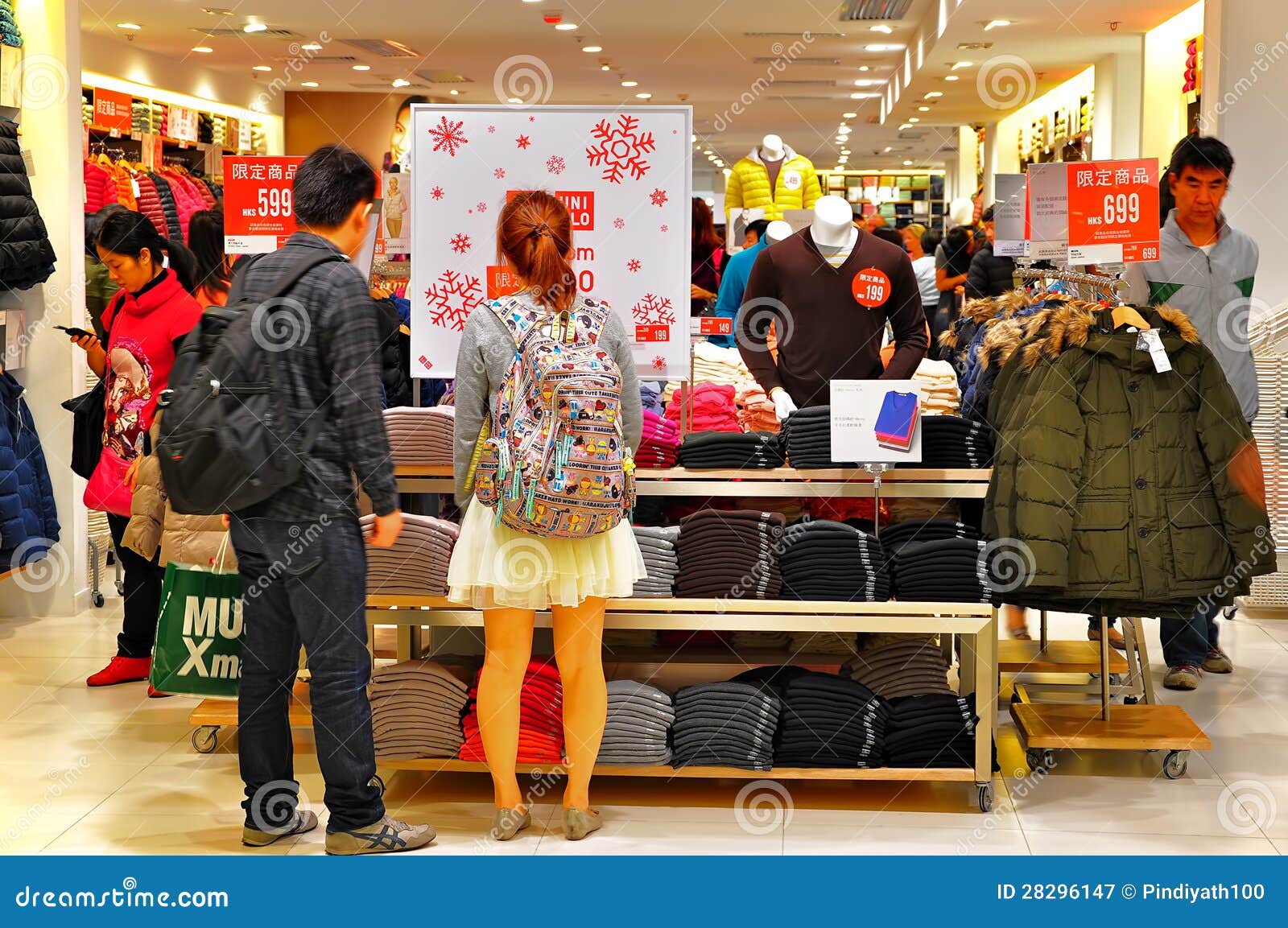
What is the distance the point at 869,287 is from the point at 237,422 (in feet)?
6.54

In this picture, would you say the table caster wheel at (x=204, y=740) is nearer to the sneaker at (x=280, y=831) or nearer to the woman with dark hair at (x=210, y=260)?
the sneaker at (x=280, y=831)

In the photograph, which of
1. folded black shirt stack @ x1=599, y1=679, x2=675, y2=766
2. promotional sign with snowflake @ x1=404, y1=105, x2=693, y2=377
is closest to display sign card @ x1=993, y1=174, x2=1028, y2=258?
promotional sign with snowflake @ x1=404, y1=105, x2=693, y2=377

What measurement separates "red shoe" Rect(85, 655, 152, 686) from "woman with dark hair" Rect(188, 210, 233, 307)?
134 centimetres

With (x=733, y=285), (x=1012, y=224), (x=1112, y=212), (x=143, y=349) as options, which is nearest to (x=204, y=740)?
(x=143, y=349)

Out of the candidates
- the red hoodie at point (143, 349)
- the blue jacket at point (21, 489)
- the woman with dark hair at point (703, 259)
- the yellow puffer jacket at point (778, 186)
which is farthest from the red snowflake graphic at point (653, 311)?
the yellow puffer jacket at point (778, 186)

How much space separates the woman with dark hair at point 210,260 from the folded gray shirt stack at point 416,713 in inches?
65.1

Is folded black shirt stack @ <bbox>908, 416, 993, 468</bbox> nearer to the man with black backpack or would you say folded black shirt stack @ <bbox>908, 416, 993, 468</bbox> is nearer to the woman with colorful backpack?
the woman with colorful backpack

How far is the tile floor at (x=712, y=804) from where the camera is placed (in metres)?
3.44

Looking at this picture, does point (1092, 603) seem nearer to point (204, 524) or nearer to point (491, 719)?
point (491, 719)

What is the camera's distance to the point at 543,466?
3.11 metres

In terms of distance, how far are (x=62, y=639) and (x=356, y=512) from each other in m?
3.05

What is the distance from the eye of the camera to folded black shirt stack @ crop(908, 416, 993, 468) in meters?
3.88

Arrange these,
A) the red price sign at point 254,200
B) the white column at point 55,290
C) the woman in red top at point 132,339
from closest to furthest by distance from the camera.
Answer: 1. the red price sign at point 254,200
2. the woman in red top at point 132,339
3. the white column at point 55,290

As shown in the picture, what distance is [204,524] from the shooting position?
387cm
